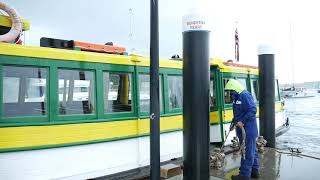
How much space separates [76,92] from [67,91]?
19 centimetres

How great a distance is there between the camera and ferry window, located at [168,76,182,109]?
7164 millimetres

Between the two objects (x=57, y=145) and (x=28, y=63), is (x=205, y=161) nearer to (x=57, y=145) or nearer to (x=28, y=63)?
(x=57, y=145)

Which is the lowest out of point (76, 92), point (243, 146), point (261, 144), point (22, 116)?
point (261, 144)

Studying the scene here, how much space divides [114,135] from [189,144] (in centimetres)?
146

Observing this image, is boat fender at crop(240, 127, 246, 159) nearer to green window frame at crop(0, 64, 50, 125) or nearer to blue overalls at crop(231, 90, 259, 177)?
blue overalls at crop(231, 90, 259, 177)

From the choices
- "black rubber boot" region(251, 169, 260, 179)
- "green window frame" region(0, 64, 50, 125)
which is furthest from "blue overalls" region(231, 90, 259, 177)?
"green window frame" region(0, 64, 50, 125)

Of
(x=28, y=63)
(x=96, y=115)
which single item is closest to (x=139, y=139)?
(x=96, y=115)

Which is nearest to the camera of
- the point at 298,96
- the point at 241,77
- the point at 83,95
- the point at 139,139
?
the point at 83,95

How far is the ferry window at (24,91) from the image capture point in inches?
184

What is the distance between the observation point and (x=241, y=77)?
32.7ft

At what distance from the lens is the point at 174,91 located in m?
7.28

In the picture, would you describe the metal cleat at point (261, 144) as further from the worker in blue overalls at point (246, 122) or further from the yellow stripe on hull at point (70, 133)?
the yellow stripe on hull at point (70, 133)

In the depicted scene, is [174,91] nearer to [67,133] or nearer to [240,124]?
[240,124]

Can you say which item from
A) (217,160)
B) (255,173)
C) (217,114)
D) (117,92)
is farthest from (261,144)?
(117,92)
